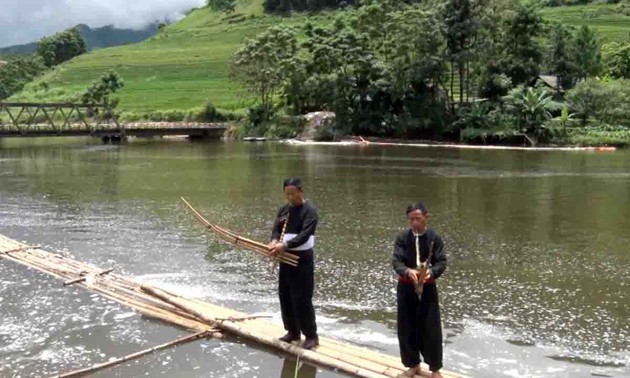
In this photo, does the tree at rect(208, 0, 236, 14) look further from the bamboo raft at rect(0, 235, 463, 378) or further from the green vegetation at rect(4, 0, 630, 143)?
the bamboo raft at rect(0, 235, 463, 378)

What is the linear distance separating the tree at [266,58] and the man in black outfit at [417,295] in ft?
218

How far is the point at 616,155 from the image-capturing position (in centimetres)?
4431

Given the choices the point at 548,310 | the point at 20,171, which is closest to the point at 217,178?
the point at 20,171

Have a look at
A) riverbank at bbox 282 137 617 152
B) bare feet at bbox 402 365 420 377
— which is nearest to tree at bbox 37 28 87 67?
riverbank at bbox 282 137 617 152

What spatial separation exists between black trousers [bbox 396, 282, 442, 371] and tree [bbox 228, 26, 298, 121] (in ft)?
218

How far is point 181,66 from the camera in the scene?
120375 mm

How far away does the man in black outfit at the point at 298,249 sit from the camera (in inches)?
320

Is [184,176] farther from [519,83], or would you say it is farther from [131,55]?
[131,55]

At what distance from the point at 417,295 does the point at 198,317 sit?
389 cm

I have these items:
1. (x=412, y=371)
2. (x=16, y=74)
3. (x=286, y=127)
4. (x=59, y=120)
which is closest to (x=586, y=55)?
(x=286, y=127)

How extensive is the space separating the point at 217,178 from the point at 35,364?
23920 millimetres

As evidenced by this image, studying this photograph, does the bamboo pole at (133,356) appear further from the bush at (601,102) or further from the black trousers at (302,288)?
the bush at (601,102)

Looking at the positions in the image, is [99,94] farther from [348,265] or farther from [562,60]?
[348,265]

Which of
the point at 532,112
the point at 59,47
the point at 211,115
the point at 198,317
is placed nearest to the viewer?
the point at 198,317
